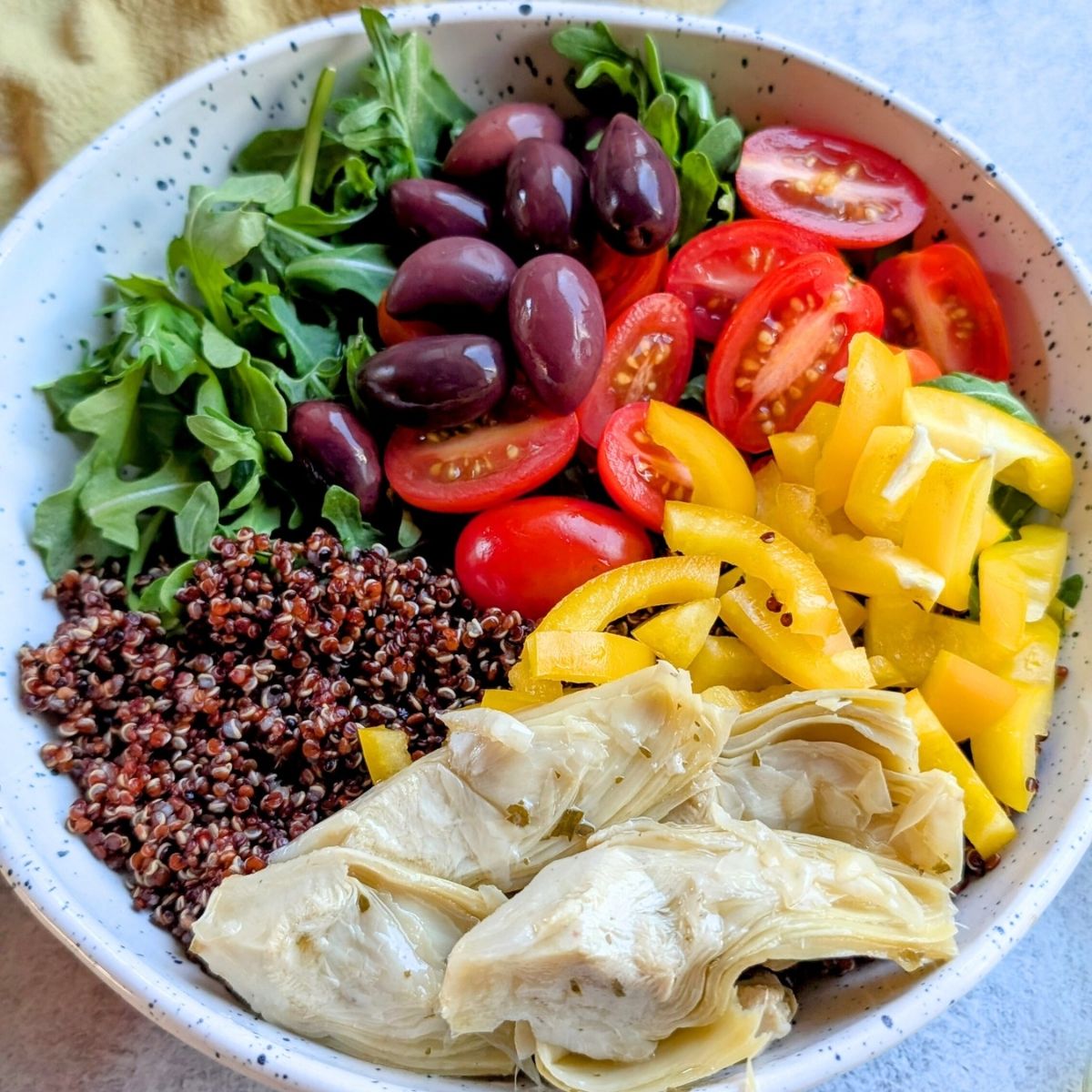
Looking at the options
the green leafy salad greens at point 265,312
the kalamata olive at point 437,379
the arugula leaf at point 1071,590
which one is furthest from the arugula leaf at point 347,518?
the arugula leaf at point 1071,590

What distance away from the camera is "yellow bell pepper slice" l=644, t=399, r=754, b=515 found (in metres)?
1.36

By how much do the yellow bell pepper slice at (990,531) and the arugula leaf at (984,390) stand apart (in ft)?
0.53

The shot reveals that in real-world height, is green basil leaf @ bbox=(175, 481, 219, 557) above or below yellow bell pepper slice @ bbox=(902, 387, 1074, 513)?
below

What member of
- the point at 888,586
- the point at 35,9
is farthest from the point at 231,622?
the point at 35,9

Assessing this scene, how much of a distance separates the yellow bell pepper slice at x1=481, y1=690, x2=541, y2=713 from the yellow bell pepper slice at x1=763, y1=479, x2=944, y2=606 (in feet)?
1.36

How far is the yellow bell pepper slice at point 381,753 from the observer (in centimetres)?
121

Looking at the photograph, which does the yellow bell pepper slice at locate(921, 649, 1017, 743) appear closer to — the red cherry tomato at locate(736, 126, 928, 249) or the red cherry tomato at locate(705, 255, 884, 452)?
the red cherry tomato at locate(705, 255, 884, 452)

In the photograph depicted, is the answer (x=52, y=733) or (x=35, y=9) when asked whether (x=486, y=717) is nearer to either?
(x=52, y=733)

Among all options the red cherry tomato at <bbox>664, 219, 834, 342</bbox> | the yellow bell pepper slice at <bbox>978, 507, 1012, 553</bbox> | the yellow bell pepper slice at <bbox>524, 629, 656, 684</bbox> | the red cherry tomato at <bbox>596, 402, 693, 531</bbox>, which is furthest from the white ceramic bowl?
the red cherry tomato at <bbox>596, 402, 693, 531</bbox>

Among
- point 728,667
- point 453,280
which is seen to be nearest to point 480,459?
point 453,280

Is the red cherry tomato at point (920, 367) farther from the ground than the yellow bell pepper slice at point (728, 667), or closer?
farther from the ground

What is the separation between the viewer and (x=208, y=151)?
1.47m

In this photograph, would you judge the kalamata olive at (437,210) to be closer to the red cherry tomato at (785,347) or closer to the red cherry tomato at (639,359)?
the red cherry tomato at (639,359)

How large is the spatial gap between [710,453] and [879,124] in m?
0.61
